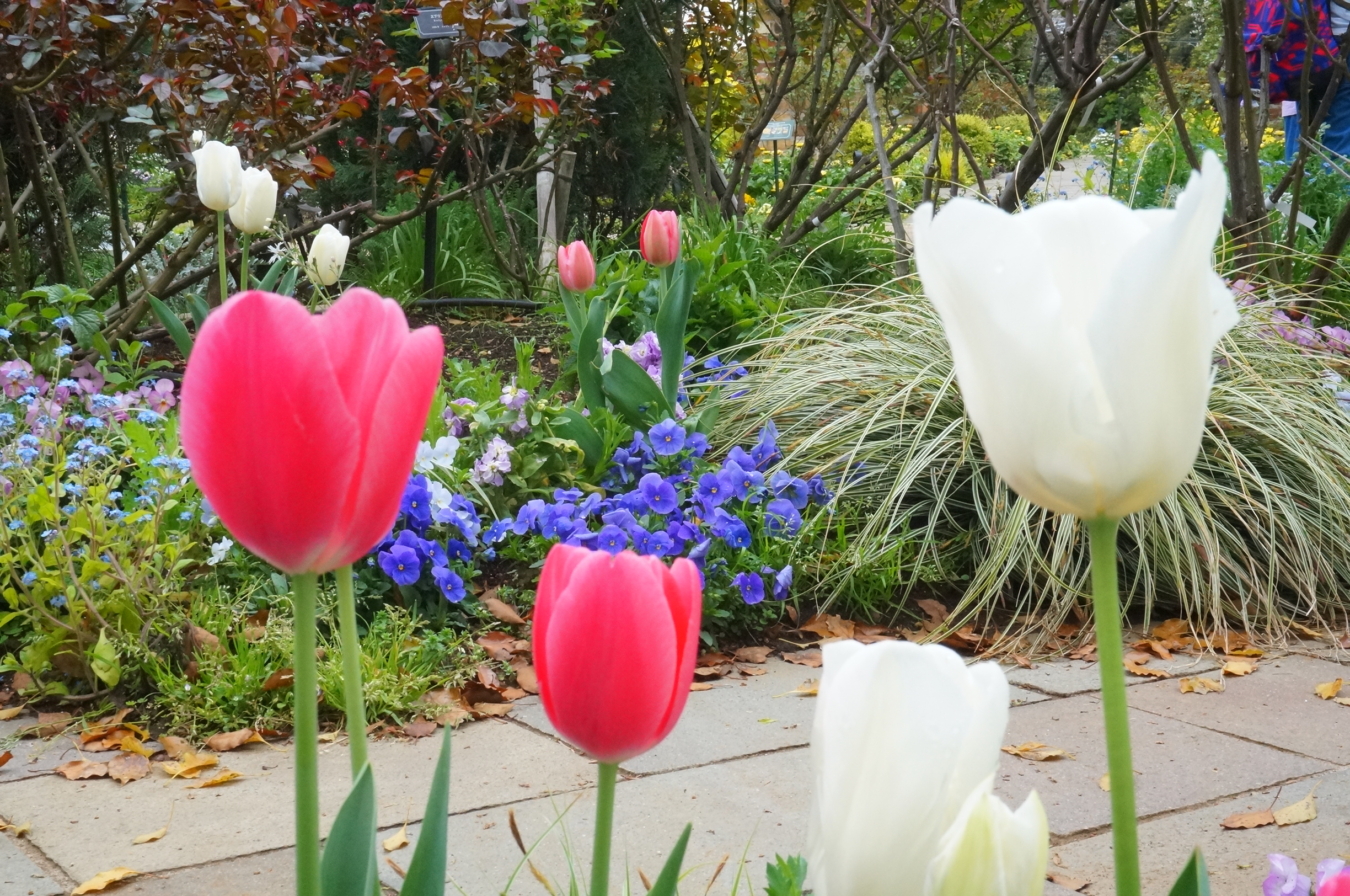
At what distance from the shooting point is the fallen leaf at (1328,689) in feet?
9.18

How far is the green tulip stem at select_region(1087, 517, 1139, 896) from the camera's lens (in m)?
0.46

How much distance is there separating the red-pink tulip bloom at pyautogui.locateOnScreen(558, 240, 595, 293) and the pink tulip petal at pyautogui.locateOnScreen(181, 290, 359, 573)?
3007 mm

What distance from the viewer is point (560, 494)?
3.34m

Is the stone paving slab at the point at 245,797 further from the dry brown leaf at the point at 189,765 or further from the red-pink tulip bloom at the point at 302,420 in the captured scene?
the red-pink tulip bloom at the point at 302,420

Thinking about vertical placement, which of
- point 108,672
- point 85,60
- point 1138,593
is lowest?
point 1138,593

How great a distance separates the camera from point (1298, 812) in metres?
2.09

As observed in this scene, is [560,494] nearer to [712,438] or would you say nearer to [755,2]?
[712,438]

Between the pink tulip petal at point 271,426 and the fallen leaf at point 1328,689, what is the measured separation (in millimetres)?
2765

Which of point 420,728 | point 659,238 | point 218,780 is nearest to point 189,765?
point 218,780

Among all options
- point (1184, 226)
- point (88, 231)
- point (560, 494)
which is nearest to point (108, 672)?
point (560, 494)

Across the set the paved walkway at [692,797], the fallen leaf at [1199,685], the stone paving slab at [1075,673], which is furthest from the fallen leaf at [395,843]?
the fallen leaf at [1199,685]

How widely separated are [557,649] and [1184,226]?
316mm

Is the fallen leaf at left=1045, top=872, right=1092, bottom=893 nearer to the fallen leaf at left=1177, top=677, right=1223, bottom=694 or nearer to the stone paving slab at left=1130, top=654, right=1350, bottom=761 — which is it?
the stone paving slab at left=1130, top=654, right=1350, bottom=761

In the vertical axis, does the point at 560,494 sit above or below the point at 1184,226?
below
